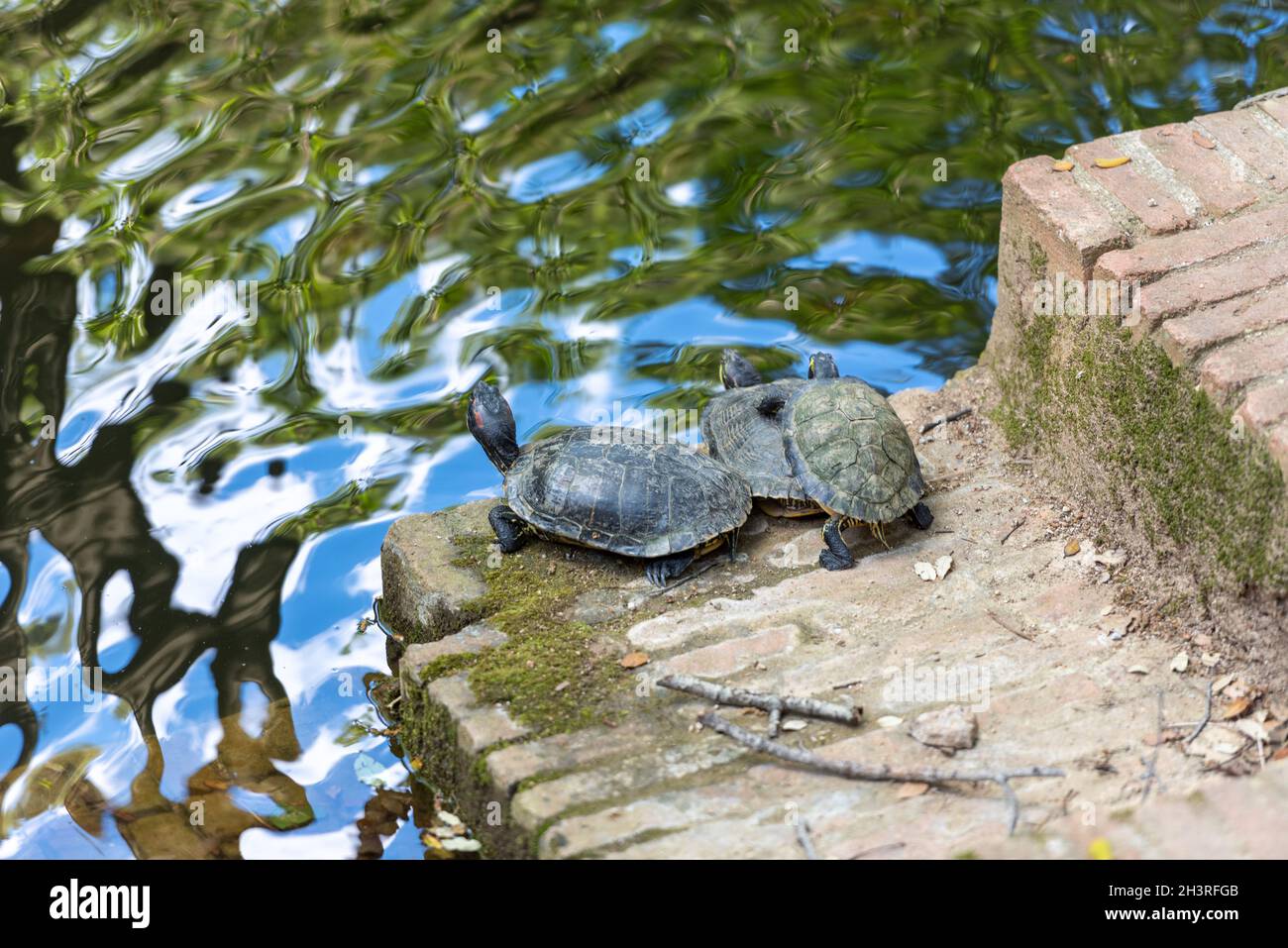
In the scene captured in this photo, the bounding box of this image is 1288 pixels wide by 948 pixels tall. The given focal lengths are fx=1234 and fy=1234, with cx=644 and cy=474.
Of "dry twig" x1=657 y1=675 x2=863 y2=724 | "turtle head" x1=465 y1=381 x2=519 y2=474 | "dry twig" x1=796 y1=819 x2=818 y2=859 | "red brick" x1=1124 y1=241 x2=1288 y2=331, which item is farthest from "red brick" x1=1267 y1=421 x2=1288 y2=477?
"turtle head" x1=465 y1=381 x2=519 y2=474

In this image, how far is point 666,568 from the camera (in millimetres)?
4359

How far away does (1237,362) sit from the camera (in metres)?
3.66

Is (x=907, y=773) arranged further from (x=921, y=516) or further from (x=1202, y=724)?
(x=921, y=516)

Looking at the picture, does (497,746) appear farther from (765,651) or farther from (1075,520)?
(1075,520)

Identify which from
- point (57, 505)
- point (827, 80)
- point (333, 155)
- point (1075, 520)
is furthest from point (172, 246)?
point (1075, 520)

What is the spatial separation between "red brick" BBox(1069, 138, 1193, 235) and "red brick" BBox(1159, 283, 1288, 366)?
1.62 feet

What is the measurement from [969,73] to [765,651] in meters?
5.13

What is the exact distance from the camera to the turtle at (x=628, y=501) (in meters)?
4.32

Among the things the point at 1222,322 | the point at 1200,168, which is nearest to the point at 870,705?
the point at 1222,322

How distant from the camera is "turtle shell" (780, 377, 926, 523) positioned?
431 cm

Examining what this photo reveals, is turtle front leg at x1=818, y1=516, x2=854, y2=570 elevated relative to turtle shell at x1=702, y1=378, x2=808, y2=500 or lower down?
lower down

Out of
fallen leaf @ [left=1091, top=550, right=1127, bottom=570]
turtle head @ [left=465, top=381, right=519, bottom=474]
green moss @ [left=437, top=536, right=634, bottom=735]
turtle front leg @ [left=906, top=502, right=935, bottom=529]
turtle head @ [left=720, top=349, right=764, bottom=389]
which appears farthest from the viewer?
turtle head @ [left=720, top=349, right=764, bottom=389]

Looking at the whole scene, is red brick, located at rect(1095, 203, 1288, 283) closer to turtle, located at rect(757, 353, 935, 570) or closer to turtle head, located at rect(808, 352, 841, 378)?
turtle, located at rect(757, 353, 935, 570)

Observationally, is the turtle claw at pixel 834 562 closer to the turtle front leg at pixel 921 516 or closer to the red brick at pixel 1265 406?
the turtle front leg at pixel 921 516
